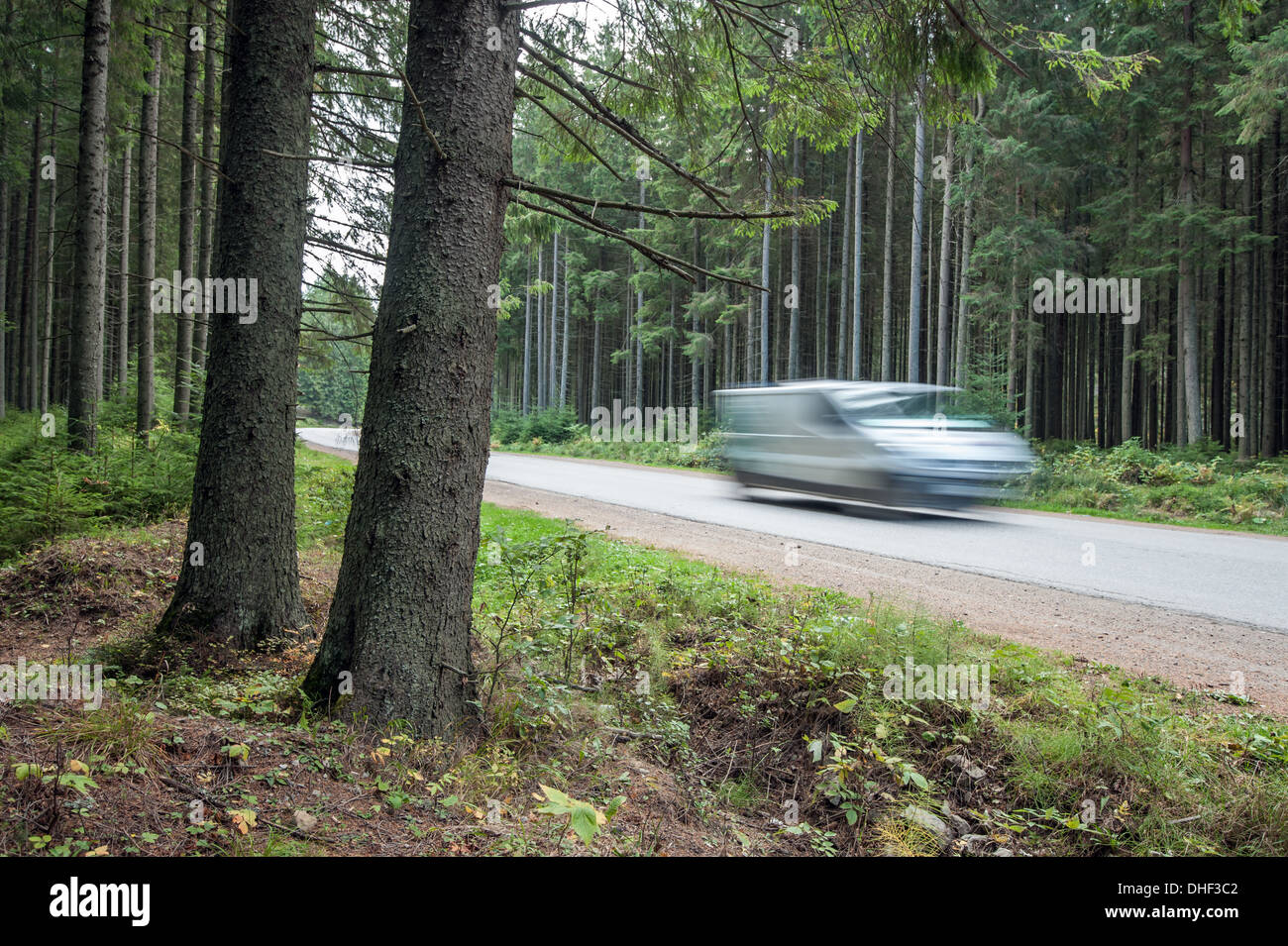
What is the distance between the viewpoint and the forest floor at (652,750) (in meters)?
2.66

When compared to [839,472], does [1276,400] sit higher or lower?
higher

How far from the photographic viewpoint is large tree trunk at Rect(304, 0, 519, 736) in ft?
11.2

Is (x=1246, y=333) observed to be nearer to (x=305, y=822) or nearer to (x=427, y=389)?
(x=427, y=389)

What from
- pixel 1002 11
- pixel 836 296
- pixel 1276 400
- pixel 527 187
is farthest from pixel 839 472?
pixel 836 296

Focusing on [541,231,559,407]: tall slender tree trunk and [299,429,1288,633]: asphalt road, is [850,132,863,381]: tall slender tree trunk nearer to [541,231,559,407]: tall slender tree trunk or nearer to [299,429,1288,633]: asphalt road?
[299,429,1288,633]: asphalt road

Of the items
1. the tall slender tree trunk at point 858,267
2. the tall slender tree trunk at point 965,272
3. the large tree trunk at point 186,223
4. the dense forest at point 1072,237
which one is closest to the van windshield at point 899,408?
the dense forest at point 1072,237

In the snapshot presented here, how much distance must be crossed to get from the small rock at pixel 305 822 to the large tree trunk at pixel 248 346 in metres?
2.29

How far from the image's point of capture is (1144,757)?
3.59m

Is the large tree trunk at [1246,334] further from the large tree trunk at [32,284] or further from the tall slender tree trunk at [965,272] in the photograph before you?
the large tree trunk at [32,284]

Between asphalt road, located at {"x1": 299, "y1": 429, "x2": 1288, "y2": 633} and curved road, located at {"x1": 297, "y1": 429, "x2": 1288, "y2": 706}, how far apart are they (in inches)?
1.1

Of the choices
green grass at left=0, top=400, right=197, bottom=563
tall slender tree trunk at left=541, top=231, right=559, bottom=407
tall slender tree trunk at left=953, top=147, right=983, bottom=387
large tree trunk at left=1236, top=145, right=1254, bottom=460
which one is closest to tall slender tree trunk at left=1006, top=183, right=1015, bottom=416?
tall slender tree trunk at left=953, top=147, right=983, bottom=387

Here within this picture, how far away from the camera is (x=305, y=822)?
2621 mm

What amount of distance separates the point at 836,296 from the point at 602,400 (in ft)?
61.6
